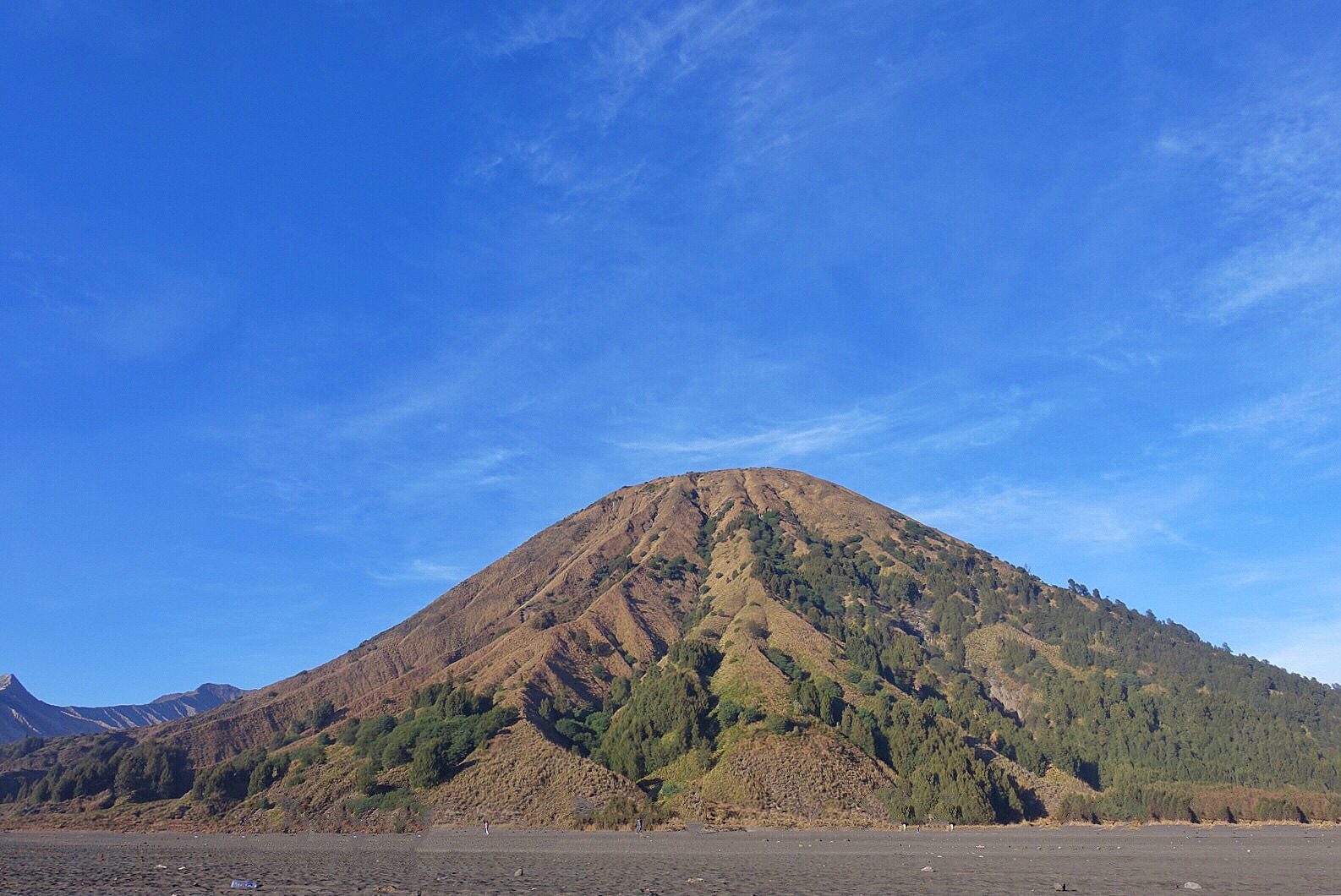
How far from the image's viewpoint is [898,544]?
500 ft

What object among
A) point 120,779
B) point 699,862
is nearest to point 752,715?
point 699,862

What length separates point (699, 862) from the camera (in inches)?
1596

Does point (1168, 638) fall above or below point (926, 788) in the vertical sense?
above

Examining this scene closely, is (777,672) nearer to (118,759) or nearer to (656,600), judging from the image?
(656,600)

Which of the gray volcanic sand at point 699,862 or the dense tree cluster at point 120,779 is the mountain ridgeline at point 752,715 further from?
the gray volcanic sand at point 699,862

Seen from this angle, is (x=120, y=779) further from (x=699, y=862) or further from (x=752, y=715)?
(x=699, y=862)

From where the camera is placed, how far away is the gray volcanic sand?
30328mm

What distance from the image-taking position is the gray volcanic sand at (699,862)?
1194 inches

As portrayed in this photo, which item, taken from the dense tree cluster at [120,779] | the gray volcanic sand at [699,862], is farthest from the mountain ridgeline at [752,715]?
the gray volcanic sand at [699,862]

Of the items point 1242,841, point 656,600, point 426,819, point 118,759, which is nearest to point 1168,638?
point 656,600

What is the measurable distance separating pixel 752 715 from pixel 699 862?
147ft

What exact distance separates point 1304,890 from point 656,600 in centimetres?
10676

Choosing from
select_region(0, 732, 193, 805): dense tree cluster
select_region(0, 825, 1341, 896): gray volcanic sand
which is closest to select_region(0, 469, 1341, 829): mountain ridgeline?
select_region(0, 732, 193, 805): dense tree cluster

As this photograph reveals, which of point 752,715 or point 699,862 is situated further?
point 752,715
